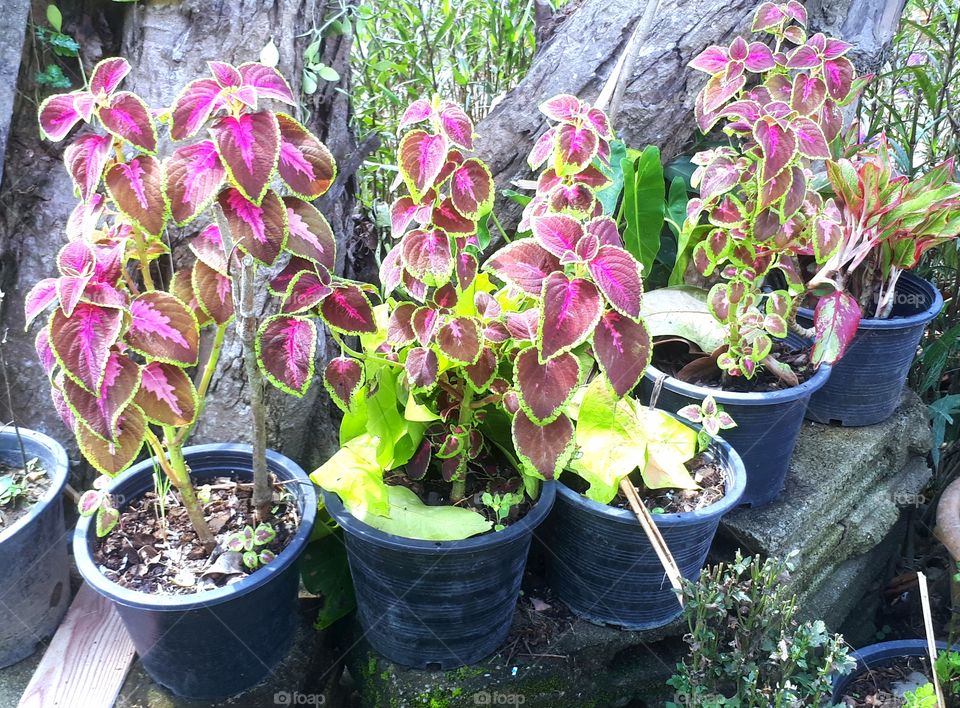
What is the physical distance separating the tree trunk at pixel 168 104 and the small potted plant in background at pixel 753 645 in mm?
981

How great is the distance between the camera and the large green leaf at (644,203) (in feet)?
5.92

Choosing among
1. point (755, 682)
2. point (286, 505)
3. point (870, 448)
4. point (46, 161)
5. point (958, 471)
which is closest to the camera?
point (755, 682)

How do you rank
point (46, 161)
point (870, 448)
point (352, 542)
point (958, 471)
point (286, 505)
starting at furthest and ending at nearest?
point (958, 471) < point (870, 448) < point (46, 161) < point (286, 505) < point (352, 542)

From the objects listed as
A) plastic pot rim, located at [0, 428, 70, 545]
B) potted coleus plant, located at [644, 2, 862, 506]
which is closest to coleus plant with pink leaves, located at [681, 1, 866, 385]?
potted coleus plant, located at [644, 2, 862, 506]

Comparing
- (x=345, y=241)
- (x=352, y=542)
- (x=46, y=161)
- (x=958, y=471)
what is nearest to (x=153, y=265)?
(x=46, y=161)

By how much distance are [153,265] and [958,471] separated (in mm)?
2379

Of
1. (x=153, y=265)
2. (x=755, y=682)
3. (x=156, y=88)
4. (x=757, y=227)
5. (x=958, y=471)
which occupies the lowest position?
(x=958, y=471)

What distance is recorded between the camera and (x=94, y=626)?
1751mm

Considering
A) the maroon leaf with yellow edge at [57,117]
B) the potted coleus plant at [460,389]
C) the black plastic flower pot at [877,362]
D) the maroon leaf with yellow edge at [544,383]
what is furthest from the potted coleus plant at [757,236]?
the maroon leaf with yellow edge at [57,117]

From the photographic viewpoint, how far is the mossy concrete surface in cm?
155

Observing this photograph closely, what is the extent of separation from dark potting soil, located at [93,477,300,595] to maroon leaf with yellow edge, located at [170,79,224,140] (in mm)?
738

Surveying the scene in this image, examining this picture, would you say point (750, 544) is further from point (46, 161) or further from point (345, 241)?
point (46, 161)

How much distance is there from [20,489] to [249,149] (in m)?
1.02

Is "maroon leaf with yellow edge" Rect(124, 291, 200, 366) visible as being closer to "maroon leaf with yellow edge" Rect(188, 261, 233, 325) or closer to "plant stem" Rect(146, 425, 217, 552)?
"maroon leaf with yellow edge" Rect(188, 261, 233, 325)
